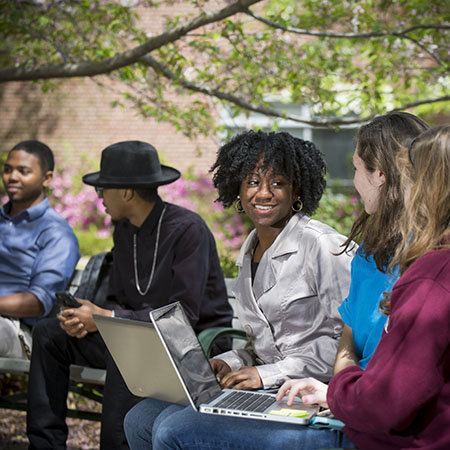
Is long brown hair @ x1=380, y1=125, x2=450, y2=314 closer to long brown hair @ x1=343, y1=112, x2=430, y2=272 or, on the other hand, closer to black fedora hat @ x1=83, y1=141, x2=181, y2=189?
long brown hair @ x1=343, y1=112, x2=430, y2=272

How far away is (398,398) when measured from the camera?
5.72ft

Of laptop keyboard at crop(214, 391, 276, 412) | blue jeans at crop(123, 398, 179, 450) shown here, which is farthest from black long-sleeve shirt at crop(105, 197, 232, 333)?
laptop keyboard at crop(214, 391, 276, 412)

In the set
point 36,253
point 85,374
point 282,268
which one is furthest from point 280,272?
point 36,253

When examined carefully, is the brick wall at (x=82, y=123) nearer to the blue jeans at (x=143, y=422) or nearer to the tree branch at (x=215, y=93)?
the tree branch at (x=215, y=93)

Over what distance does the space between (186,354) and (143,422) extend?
16.8 inches

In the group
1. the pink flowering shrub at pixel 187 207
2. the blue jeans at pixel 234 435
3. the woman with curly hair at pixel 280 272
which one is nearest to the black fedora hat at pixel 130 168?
the woman with curly hair at pixel 280 272

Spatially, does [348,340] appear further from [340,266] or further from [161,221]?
[161,221]

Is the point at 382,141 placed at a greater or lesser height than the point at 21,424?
greater

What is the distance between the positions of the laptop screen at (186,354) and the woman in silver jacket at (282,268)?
31 cm

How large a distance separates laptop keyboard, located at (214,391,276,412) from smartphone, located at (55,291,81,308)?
1402mm

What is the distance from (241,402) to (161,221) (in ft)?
6.03

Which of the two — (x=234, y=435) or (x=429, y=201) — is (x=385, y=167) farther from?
(x=234, y=435)

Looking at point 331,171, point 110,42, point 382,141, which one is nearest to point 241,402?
point 382,141

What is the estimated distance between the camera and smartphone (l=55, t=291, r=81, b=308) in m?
3.64
